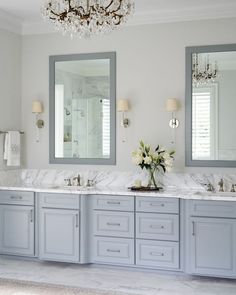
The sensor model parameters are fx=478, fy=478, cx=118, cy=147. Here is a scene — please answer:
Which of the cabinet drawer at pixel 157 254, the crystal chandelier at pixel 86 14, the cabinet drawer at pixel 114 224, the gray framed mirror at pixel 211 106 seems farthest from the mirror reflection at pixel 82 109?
the crystal chandelier at pixel 86 14

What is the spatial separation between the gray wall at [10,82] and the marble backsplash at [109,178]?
323 mm

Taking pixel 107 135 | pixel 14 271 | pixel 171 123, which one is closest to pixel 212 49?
pixel 171 123

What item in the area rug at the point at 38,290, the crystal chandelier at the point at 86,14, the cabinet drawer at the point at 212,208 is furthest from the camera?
the cabinet drawer at the point at 212,208

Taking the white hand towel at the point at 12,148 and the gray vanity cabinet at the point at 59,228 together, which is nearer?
the gray vanity cabinet at the point at 59,228

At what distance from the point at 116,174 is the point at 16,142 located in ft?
4.03

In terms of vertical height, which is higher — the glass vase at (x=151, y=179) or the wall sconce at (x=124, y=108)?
the wall sconce at (x=124, y=108)

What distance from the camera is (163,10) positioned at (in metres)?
5.13

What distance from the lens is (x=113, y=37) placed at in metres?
5.41

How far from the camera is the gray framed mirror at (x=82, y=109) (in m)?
5.42

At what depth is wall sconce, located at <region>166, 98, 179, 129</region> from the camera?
504 centimetres

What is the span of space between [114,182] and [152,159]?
61 centimetres

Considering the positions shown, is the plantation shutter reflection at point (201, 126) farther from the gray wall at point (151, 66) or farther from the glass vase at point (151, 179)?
the glass vase at point (151, 179)

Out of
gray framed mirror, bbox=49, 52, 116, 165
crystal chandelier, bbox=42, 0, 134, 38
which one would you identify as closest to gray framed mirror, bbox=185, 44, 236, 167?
gray framed mirror, bbox=49, 52, 116, 165

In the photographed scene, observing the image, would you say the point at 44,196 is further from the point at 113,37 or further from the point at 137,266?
the point at 113,37
